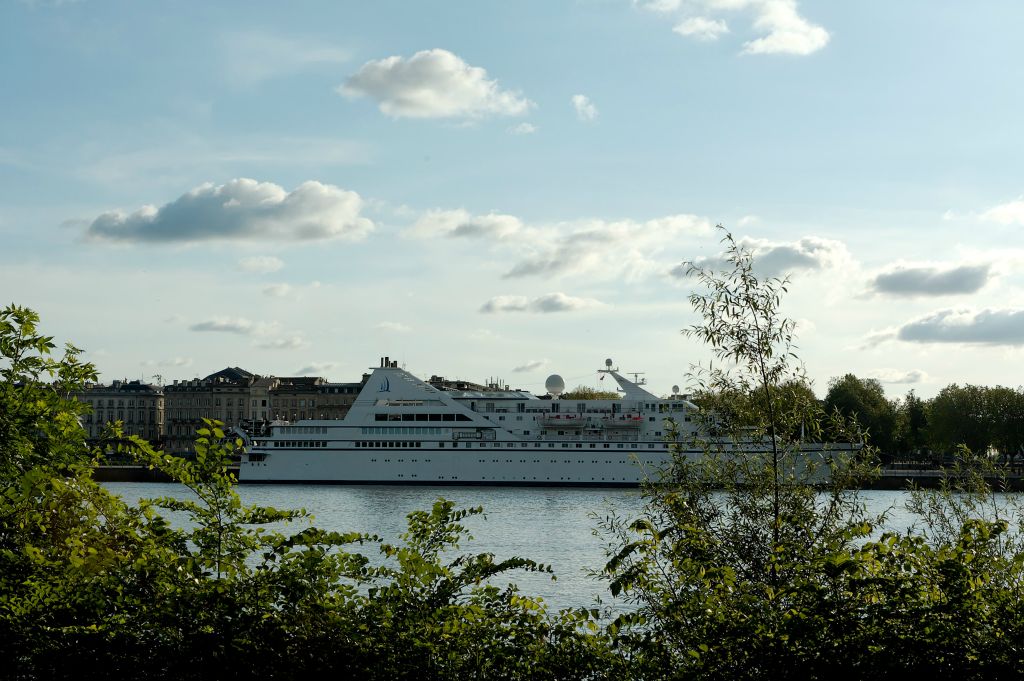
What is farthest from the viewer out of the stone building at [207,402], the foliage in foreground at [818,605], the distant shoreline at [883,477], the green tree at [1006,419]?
the stone building at [207,402]

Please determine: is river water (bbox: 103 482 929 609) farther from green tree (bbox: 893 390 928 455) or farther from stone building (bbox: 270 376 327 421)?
stone building (bbox: 270 376 327 421)

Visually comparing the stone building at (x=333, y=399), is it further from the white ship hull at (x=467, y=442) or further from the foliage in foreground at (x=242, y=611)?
the foliage in foreground at (x=242, y=611)

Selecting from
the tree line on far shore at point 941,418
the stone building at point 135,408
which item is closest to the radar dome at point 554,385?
the tree line on far shore at point 941,418

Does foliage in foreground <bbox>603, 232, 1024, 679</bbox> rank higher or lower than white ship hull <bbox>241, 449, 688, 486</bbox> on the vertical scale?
higher

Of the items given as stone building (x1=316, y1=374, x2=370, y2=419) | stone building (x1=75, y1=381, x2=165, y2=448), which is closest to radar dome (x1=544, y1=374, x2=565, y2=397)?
stone building (x1=316, y1=374, x2=370, y2=419)

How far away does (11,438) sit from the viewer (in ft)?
28.5

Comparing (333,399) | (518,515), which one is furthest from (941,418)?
(333,399)

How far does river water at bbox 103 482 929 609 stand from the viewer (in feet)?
74.9

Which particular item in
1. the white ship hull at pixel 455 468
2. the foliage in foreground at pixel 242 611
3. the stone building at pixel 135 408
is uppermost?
the stone building at pixel 135 408

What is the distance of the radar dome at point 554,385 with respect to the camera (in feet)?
254

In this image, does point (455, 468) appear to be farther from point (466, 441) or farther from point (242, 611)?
point (242, 611)

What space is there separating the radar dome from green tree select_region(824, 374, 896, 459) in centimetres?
1965

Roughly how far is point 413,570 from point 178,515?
97.9 ft

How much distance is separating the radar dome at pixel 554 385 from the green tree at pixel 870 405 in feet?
64.5
